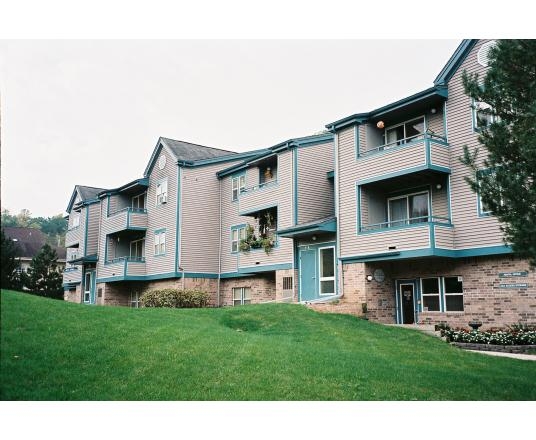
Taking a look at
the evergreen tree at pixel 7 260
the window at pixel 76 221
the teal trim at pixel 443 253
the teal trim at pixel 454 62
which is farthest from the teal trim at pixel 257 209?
the window at pixel 76 221

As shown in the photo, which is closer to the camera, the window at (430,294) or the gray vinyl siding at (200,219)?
the window at (430,294)

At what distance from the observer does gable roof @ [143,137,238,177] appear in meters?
29.9

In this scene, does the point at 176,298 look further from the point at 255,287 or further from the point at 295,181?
the point at 295,181

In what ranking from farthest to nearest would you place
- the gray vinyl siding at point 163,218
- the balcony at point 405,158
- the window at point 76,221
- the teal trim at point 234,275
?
the window at point 76,221, the gray vinyl siding at point 163,218, the teal trim at point 234,275, the balcony at point 405,158

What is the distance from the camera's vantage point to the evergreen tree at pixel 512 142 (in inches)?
347

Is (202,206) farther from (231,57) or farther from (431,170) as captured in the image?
(231,57)

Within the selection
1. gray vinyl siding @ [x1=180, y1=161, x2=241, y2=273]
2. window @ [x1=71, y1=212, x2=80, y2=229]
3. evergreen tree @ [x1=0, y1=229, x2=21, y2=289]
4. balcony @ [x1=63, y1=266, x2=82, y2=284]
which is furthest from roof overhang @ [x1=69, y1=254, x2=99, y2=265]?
evergreen tree @ [x1=0, y1=229, x2=21, y2=289]

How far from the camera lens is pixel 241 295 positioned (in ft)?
92.5

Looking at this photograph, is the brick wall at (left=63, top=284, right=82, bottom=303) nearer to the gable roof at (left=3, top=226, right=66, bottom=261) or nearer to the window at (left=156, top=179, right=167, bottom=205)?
the window at (left=156, top=179, right=167, bottom=205)

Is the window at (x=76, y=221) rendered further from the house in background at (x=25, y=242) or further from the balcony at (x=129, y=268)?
the house in background at (x=25, y=242)

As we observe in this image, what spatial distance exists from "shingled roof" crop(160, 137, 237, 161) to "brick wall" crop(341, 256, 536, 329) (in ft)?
43.0

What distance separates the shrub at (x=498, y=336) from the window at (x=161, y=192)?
18.4 meters

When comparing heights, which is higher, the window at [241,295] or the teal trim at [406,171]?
the teal trim at [406,171]
